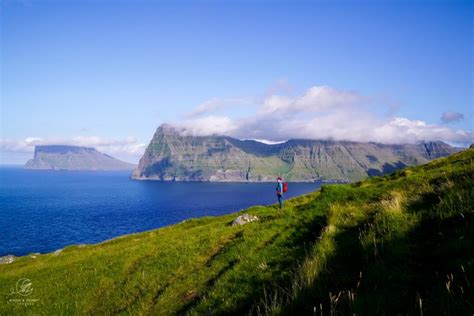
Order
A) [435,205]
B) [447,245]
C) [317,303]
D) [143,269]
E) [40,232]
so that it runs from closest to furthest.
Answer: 1. [317,303]
2. [447,245]
3. [435,205]
4. [143,269]
5. [40,232]

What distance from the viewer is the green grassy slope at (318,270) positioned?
6.41 meters

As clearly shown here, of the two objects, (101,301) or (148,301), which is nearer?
(148,301)

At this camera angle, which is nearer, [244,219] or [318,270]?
[318,270]

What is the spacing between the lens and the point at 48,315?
15.3 metres

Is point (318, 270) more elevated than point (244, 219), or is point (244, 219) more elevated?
point (318, 270)

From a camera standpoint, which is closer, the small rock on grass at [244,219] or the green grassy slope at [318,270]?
the green grassy slope at [318,270]

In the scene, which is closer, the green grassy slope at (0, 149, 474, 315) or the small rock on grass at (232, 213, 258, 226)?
the green grassy slope at (0, 149, 474, 315)

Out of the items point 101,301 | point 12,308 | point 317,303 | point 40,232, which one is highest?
point 317,303

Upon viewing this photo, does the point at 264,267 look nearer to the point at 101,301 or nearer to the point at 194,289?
the point at 194,289

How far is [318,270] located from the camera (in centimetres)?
838

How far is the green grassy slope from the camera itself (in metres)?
6.41

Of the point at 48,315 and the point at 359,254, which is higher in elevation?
the point at 359,254

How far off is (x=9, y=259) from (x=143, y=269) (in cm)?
5482

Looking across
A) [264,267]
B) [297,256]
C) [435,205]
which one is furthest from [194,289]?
[435,205]
